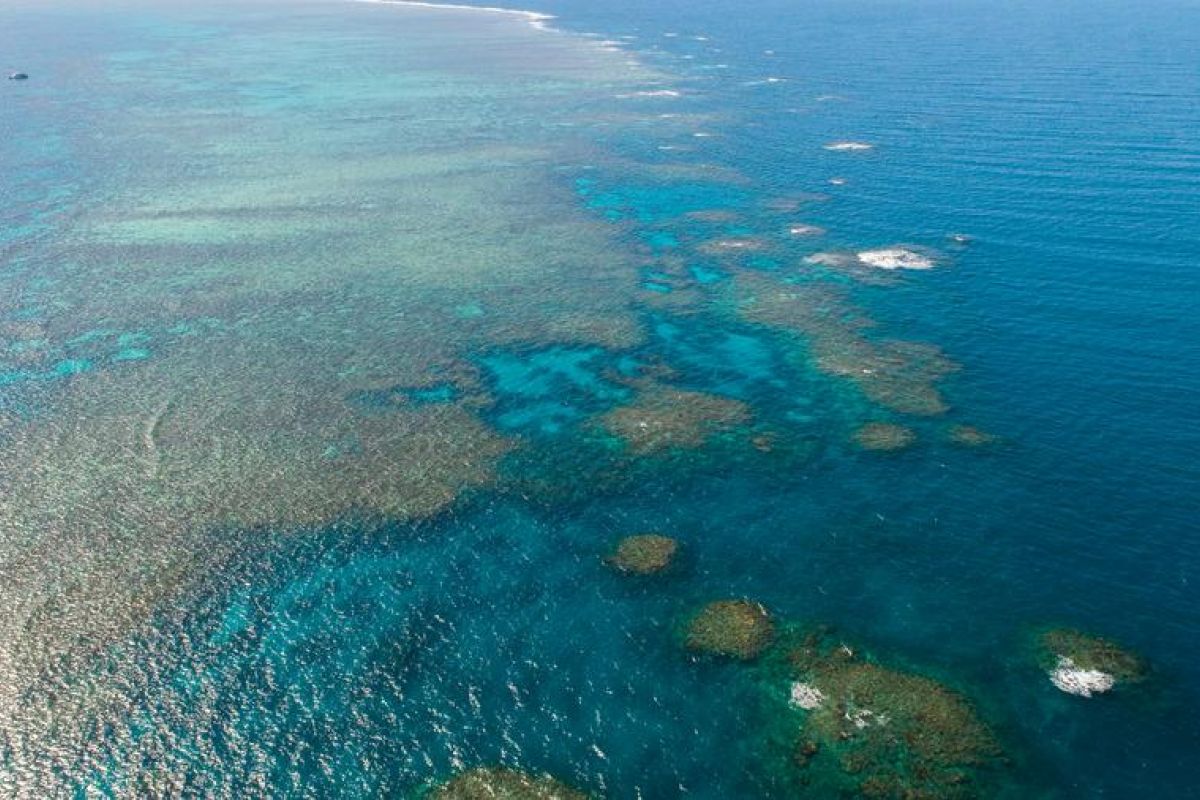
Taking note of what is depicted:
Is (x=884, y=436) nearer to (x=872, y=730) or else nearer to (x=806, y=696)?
(x=806, y=696)

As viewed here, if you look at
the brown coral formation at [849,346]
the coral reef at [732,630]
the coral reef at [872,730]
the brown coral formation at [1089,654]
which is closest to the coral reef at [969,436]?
the brown coral formation at [849,346]

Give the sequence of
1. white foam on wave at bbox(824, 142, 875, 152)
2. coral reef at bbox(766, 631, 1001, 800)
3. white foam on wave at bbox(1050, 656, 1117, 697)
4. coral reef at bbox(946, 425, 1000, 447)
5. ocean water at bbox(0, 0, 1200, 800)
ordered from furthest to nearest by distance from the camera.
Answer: white foam on wave at bbox(824, 142, 875, 152) < coral reef at bbox(946, 425, 1000, 447) < white foam on wave at bbox(1050, 656, 1117, 697) < ocean water at bbox(0, 0, 1200, 800) < coral reef at bbox(766, 631, 1001, 800)

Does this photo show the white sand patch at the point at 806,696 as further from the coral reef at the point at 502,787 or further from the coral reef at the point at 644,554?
the coral reef at the point at 502,787

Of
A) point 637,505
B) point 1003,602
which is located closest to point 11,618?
point 637,505

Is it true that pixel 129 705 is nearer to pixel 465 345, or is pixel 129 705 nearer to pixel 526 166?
pixel 465 345

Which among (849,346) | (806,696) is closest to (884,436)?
(849,346)

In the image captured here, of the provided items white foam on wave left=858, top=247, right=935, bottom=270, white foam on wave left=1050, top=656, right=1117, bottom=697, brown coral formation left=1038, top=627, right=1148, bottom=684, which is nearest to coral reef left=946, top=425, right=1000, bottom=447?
brown coral formation left=1038, top=627, right=1148, bottom=684

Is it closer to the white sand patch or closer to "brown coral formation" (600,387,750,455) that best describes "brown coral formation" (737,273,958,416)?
"brown coral formation" (600,387,750,455)

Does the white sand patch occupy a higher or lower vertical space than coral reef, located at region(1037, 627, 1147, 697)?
lower
